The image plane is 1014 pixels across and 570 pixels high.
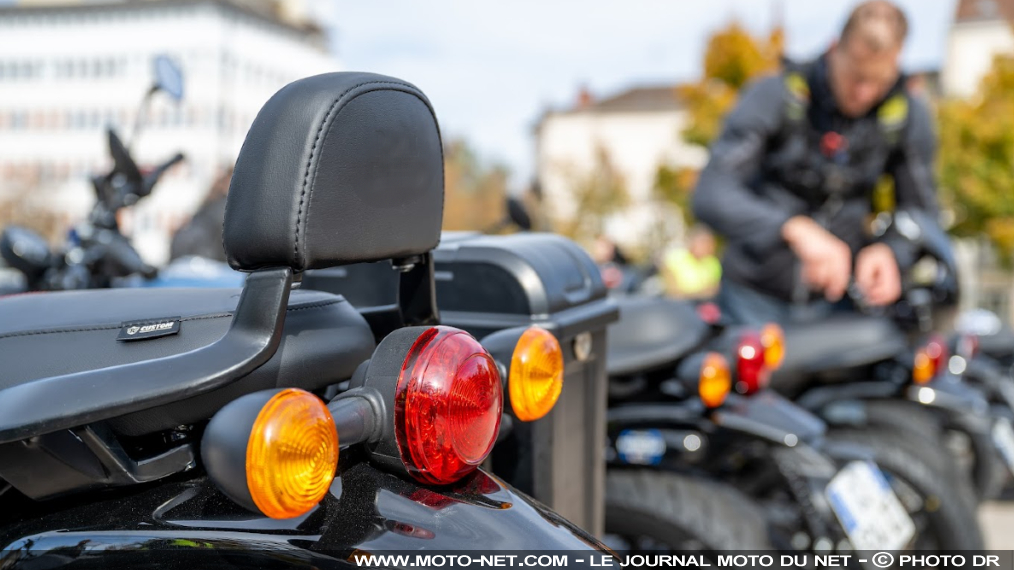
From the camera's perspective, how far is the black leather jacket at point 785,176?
3330 millimetres

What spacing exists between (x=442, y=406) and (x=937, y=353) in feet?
9.39

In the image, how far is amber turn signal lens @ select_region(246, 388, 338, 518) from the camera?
3.21 feet

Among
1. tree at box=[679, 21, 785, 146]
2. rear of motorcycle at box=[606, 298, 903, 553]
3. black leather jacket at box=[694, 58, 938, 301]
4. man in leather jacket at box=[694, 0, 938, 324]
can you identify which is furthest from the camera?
tree at box=[679, 21, 785, 146]

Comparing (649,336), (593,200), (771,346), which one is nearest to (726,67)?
(593,200)

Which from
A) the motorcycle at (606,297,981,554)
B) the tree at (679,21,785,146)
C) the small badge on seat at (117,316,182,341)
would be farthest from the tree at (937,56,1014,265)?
the small badge on seat at (117,316,182,341)

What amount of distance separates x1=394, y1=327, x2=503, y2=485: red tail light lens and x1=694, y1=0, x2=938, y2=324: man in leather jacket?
2.17m

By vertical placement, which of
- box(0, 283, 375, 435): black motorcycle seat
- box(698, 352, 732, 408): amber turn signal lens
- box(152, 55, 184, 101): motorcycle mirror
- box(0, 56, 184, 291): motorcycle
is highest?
box(152, 55, 184, 101): motorcycle mirror

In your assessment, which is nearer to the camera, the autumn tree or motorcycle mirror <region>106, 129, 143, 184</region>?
motorcycle mirror <region>106, 129, 143, 184</region>

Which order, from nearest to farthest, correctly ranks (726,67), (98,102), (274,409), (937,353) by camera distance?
(274,409) < (937,353) < (726,67) < (98,102)

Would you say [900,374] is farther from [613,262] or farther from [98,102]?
[98,102]

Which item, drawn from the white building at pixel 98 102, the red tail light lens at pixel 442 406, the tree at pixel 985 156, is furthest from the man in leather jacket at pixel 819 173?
the white building at pixel 98 102

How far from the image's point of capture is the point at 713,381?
2.40m

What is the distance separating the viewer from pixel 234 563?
1063 mm

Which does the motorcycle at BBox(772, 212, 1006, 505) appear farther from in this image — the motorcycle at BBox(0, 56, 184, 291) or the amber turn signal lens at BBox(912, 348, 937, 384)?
the motorcycle at BBox(0, 56, 184, 291)
